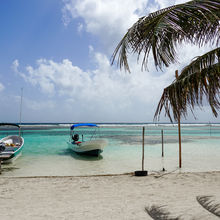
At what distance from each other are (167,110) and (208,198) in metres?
3.36

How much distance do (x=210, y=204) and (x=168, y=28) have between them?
13.4ft

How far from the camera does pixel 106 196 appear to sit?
570 centimetres

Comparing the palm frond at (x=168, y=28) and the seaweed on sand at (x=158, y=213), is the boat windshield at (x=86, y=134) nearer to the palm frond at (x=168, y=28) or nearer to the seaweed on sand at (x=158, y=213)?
the seaweed on sand at (x=158, y=213)

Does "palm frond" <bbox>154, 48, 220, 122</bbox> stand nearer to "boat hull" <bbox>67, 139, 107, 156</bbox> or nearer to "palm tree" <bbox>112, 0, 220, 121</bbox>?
"palm tree" <bbox>112, 0, 220, 121</bbox>

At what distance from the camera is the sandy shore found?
437cm

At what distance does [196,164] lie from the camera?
11.6m

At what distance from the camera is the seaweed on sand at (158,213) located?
409 cm

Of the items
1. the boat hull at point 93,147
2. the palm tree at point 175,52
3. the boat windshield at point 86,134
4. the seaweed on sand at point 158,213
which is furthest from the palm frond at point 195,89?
the boat windshield at point 86,134

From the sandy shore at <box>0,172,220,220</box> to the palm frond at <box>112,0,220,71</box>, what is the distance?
10.4 ft

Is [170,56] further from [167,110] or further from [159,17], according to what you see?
[167,110]

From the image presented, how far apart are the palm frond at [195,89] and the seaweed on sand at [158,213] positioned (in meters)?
2.13

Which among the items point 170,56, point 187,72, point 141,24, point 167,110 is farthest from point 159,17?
point 167,110

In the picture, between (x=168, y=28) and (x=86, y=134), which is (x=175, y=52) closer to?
(x=168, y=28)

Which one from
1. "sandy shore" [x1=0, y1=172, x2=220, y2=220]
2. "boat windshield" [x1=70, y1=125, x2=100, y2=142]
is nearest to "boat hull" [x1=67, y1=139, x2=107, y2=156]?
"boat windshield" [x1=70, y1=125, x2=100, y2=142]
